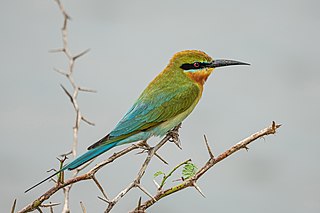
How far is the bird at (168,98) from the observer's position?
109 centimetres

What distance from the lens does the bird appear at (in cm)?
109

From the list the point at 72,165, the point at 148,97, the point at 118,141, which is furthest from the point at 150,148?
the point at 148,97

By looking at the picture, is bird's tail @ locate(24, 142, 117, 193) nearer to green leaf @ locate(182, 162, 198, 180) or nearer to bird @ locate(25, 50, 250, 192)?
bird @ locate(25, 50, 250, 192)

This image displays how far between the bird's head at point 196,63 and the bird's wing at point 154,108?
0.04 metres

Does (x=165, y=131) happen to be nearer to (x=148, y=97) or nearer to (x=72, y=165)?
(x=148, y=97)

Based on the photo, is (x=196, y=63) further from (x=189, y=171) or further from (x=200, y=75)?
(x=189, y=171)

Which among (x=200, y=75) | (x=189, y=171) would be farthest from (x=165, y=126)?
(x=189, y=171)

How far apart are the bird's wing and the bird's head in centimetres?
4

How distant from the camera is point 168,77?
1.22 metres

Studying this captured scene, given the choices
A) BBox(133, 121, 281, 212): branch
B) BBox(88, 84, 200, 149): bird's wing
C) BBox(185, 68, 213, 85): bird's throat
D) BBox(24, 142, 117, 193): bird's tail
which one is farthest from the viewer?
BBox(185, 68, 213, 85): bird's throat

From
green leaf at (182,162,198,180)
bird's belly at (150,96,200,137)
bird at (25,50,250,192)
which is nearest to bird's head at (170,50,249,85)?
bird at (25,50,250,192)

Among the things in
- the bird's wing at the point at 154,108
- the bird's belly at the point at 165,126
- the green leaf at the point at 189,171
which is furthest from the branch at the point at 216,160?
the bird's belly at the point at 165,126

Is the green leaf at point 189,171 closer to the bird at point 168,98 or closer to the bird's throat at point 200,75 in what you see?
the bird at point 168,98

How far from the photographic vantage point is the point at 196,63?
1.15 m
